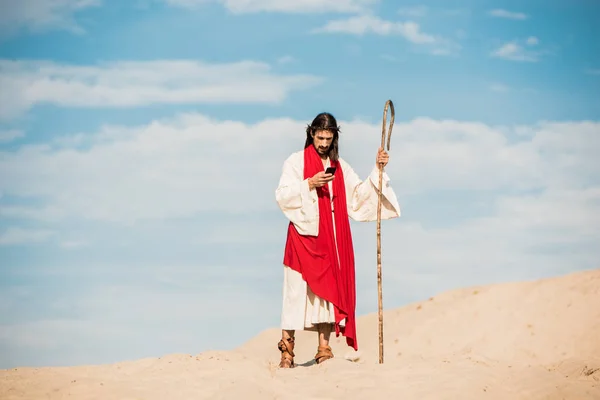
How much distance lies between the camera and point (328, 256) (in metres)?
9.48

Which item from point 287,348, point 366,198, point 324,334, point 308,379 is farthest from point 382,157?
point 308,379

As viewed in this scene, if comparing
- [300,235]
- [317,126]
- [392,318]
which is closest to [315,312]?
[300,235]

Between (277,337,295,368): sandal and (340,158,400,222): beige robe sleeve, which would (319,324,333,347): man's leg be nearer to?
(277,337,295,368): sandal


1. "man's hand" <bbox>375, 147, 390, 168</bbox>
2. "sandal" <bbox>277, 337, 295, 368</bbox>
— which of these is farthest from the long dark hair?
"sandal" <bbox>277, 337, 295, 368</bbox>

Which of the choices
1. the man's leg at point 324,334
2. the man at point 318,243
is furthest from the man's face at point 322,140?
the man's leg at point 324,334

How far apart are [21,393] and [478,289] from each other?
35.3 feet

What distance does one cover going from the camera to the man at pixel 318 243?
941 centimetres

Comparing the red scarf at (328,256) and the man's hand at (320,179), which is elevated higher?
the man's hand at (320,179)

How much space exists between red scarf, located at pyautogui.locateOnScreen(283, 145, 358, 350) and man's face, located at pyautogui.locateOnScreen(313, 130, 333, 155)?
0.09 m

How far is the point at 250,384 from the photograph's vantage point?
829 centimetres

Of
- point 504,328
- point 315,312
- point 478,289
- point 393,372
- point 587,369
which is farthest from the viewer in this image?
point 478,289

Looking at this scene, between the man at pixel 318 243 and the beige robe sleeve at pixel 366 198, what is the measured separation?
5cm

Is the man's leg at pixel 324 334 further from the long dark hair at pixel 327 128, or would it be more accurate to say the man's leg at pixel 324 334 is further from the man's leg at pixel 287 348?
the long dark hair at pixel 327 128

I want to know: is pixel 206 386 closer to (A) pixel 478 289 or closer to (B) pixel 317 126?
(B) pixel 317 126
